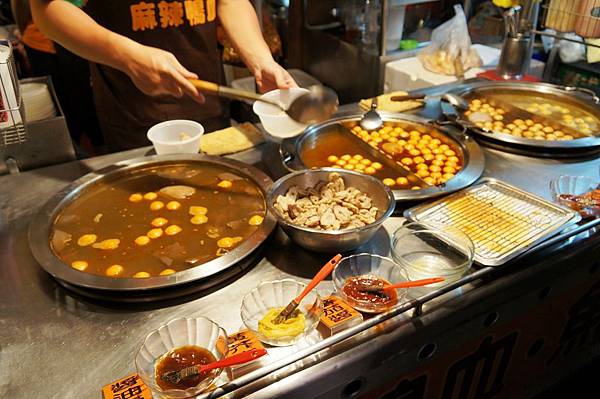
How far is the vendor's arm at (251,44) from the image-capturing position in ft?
7.45

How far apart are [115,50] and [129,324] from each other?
121 centimetres

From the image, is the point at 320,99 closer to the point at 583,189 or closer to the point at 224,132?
the point at 224,132

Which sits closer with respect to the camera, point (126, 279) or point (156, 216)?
point (126, 279)

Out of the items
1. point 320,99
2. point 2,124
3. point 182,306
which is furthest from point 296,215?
point 2,124

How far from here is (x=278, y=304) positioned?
1406 millimetres

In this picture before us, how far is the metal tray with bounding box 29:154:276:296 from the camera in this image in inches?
55.0

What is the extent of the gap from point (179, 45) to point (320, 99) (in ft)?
3.06

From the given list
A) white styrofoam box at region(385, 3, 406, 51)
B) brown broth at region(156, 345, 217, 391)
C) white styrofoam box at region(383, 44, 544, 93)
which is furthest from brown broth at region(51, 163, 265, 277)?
white styrofoam box at region(385, 3, 406, 51)

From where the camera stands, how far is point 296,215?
5.27ft

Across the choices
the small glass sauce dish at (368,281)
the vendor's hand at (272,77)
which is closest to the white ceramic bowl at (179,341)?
the small glass sauce dish at (368,281)

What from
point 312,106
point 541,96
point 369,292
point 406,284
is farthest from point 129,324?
point 541,96

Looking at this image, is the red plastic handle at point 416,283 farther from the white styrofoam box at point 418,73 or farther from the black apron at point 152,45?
the white styrofoam box at point 418,73

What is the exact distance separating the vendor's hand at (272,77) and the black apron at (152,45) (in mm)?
510

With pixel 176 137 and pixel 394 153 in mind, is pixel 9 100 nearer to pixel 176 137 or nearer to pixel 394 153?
pixel 176 137
